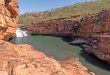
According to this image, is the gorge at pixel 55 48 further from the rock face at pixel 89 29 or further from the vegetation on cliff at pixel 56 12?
the vegetation on cliff at pixel 56 12

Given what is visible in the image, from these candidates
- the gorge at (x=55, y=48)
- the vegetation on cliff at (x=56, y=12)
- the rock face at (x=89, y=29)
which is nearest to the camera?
the gorge at (x=55, y=48)

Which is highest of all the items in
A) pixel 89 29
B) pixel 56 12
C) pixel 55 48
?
pixel 56 12

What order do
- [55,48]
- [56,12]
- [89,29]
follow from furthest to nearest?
1. [56,12]
2. [89,29]
3. [55,48]

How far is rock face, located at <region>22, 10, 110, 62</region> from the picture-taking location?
27.5 meters

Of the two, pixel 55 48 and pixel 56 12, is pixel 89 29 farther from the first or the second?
pixel 56 12

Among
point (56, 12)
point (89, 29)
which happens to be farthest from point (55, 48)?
point (56, 12)

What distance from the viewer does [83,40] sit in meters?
38.4

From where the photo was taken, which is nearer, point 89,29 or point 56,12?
point 89,29

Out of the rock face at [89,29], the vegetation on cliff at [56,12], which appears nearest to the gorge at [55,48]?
the rock face at [89,29]

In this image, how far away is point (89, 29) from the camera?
3566 centimetres

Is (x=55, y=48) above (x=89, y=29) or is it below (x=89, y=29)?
below

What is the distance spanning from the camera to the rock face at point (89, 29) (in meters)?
27.5

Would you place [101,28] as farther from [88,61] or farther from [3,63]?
[3,63]

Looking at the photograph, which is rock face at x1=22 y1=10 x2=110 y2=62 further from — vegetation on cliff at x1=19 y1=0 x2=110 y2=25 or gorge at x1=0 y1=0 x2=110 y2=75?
vegetation on cliff at x1=19 y1=0 x2=110 y2=25
